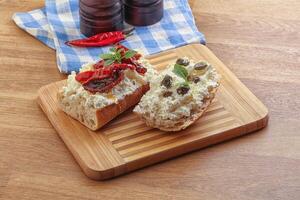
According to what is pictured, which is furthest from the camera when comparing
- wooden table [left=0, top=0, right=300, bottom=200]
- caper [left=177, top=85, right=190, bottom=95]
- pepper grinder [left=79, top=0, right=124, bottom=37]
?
pepper grinder [left=79, top=0, right=124, bottom=37]

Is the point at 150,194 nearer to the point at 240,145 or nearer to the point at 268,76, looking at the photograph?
the point at 240,145

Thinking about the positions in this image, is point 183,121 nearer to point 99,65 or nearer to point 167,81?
point 167,81

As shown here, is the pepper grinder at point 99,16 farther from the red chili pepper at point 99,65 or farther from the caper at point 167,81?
the caper at point 167,81

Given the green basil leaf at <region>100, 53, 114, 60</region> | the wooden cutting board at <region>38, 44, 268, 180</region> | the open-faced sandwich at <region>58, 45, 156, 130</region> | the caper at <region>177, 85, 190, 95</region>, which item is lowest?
the wooden cutting board at <region>38, 44, 268, 180</region>

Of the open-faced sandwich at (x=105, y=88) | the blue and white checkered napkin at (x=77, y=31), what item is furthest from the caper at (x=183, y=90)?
the blue and white checkered napkin at (x=77, y=31)

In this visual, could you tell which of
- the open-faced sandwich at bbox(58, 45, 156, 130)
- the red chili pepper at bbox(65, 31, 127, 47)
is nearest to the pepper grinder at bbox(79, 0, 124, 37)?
the red chili pepper at bbox(65, 31, 127, 47)

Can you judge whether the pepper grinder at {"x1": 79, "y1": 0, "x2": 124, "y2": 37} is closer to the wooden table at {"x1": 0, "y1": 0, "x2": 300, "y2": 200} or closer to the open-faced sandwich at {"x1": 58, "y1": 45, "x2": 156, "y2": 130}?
the wooden table at {"x1": 0, "y1": 0, "x2": 300, "y2": 200}
